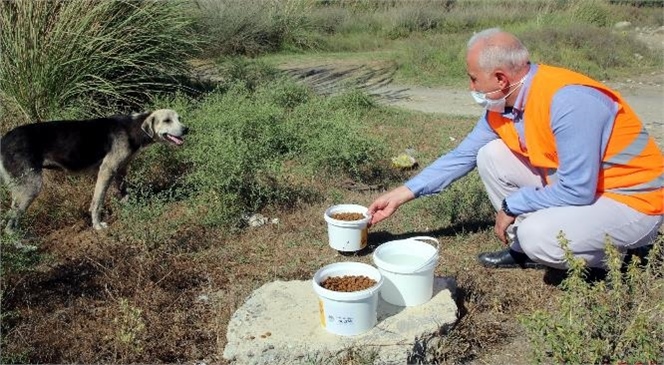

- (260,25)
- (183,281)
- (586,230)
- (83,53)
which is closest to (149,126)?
(83,53)

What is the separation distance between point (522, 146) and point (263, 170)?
2172mm

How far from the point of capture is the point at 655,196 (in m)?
3.45

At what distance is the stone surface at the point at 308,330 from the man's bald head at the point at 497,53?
3.88ft

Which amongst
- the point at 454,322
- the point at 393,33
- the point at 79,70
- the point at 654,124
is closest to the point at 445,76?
the point at 654,124

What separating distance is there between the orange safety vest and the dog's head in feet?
10.6

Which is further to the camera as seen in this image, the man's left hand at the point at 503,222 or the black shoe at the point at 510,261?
the black shoe at the point at 510,261

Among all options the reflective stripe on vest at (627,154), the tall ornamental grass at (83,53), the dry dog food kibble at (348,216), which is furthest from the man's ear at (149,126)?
the reflective stripe on vest at (627,154)

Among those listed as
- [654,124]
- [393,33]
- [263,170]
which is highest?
[263,170]

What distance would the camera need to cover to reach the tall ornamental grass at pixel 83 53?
6367 millimetres

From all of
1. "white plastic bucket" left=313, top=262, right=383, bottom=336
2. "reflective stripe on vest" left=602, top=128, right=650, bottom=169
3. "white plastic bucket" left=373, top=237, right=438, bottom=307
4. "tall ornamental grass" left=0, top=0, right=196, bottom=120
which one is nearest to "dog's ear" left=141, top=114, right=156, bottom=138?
"tall ornamental grass" left=0, top=0, right=196, bottom=120

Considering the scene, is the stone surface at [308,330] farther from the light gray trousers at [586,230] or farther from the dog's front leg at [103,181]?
the dog's front leg at [103,181]

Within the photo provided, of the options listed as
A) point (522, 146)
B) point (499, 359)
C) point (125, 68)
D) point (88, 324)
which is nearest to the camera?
point (499, 359)

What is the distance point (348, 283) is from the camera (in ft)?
10.3

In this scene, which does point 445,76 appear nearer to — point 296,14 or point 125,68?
point 296,14
